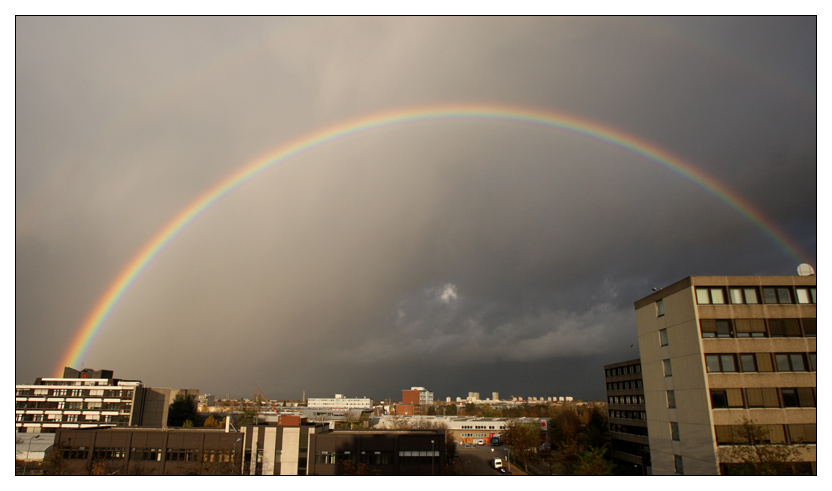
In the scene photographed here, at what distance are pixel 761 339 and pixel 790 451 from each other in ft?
19.0

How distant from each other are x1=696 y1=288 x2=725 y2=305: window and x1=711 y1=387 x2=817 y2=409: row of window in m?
4.86

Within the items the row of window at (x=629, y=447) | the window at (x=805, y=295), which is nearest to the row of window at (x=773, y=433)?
the window at (x=805, y=295)

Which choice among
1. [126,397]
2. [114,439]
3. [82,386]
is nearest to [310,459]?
[114,439]

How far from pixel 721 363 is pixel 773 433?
4.29 m

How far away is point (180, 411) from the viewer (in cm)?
9706

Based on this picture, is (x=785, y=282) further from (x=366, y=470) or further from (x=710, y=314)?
(x=366, y=470)

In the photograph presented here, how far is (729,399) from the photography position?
25703 millimetres

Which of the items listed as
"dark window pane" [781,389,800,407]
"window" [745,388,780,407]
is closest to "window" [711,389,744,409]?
"window" [745,388,780,407]

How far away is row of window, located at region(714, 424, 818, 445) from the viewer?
82.3ft

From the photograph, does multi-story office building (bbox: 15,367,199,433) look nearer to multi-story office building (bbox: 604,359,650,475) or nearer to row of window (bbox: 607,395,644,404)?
multi-story office building (bbox: 604,359,650,475)

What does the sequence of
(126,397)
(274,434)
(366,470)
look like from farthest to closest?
(126,397)
(274,434)
(366,470)

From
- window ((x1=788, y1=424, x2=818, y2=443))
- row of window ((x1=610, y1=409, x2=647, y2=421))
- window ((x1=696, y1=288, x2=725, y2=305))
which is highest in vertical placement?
window ((x1=696, y1=288, x2=725, y2=305))

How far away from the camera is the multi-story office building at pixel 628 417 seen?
56312 mm

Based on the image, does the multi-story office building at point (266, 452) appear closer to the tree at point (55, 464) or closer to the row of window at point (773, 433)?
the tree at point (55, 464)
